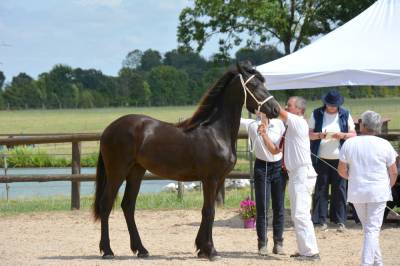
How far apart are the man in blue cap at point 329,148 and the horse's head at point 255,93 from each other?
2005mm

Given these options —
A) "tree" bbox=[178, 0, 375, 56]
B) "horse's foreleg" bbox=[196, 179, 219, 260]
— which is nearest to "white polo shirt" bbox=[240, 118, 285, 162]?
"horse's foreleg" bbox=[196, 179, 219, 260]

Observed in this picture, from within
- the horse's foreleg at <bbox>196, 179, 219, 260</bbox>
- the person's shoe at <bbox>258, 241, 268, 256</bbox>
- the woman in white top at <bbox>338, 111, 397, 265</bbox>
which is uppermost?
the woman in white top at <bbox>338, 111, 397, 265</bbox>

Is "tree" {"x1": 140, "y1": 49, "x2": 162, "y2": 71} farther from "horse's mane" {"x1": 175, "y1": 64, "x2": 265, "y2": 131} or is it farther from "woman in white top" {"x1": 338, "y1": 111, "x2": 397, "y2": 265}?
"woman in white top" {"x1": 338, "y1": 111, "x2": 397, "y2": 265}

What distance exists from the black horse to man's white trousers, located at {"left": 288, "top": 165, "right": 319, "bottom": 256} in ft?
2.54

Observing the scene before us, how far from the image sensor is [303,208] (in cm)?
678

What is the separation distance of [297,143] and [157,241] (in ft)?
8.63

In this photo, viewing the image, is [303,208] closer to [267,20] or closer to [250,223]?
[250,223]

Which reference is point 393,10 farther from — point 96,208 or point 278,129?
point 96,208

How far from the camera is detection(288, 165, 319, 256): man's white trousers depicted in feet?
22.2

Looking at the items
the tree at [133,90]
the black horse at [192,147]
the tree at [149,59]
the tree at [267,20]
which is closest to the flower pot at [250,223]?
the black horse at [192,147]

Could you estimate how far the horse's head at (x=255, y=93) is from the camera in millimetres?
6859

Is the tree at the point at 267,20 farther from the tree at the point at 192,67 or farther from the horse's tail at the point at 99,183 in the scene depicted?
the horse's tail at the point at 99,183

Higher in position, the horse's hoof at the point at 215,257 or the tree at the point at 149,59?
the tree at the point at 149,59

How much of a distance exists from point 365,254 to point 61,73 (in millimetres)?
61393
